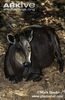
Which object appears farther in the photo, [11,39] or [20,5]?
[20,5]

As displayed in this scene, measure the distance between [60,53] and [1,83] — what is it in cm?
74

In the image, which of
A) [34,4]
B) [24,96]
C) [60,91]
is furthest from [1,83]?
[34,4]

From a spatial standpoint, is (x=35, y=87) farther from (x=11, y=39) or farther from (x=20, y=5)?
(x=20, y=5)

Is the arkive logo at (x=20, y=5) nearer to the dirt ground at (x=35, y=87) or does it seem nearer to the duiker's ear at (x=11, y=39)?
the dirt ground at (x=35, y=87)

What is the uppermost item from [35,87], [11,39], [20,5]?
[20,5]

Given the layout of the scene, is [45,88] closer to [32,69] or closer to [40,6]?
[32,69]

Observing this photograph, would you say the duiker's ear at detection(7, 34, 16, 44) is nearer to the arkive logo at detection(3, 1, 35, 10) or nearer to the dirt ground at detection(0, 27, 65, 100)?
the dirt ground at detection(0, 27, 65, 100)

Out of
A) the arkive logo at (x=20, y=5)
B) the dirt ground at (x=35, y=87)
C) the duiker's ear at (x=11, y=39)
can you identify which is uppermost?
the arkive logo at (x=20, y=5)

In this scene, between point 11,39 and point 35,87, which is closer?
point 11,39

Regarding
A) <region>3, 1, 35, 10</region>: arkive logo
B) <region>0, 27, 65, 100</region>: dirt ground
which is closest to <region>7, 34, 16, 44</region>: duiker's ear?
<region>0, 27, 65, 100</region>: dirt ground

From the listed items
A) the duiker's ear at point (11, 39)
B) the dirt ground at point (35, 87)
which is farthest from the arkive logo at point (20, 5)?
the duiker's ear at point (11, 39)

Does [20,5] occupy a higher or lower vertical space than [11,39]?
higher

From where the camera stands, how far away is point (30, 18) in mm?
4305

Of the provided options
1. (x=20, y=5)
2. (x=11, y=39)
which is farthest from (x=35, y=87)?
(x=20, y=5)
